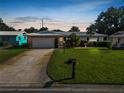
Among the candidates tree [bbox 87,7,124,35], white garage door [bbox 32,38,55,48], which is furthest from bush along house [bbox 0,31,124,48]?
tree [bbox 87,7,124,35]

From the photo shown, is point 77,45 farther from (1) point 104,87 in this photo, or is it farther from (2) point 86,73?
(1) point 104,87

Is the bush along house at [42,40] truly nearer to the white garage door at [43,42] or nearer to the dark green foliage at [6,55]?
the white garage door at [43,42]

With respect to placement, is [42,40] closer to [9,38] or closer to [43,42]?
[43,42]

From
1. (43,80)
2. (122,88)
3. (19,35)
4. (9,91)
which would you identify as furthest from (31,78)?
(19,35)

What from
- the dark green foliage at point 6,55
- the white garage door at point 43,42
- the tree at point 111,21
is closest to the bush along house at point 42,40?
the white garage door at point 43,42

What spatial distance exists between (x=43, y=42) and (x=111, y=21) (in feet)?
130

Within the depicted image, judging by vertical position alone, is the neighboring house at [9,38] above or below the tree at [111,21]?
below

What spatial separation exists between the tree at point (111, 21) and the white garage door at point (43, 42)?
3391 centimetres

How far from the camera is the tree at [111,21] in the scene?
67.1m

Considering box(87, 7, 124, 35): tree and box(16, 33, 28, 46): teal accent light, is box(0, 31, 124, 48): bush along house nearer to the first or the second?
box(16, 33, 28, 46): teal accent light

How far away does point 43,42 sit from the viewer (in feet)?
116

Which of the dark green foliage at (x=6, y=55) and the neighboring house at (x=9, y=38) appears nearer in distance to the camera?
the dark green foliage at (x=6, y=55)

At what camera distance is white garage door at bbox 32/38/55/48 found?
3509 cm

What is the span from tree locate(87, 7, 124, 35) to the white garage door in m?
33.9
